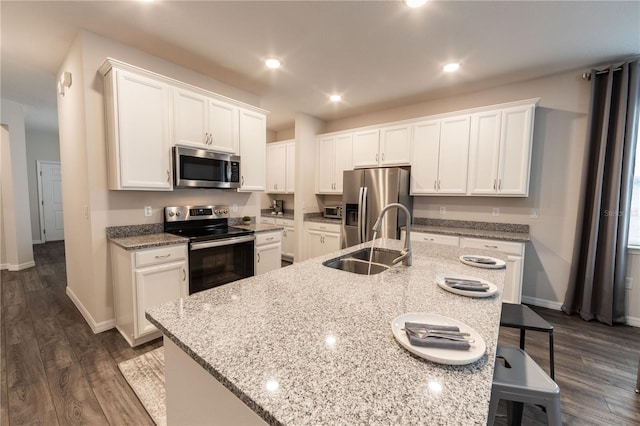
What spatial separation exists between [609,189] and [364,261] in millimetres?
2839

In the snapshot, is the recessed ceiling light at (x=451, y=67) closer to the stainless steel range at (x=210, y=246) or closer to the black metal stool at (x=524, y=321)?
the black metal stool at (x=524, y=321)

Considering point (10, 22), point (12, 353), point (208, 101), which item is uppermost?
point (10, 22)

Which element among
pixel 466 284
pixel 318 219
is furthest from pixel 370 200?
pixel 466 284

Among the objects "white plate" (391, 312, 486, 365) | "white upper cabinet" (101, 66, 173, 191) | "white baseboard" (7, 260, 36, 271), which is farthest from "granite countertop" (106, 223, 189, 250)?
"white baseboard" (7, 260, 36, 271)

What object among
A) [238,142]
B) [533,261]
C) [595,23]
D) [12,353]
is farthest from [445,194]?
[12,353]

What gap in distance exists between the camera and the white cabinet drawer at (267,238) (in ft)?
10.3

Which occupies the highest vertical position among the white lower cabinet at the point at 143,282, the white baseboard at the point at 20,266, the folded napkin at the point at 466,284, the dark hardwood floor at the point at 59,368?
the folded napkin at the point at 466,284

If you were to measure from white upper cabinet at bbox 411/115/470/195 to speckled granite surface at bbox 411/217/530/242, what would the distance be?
1.59ft

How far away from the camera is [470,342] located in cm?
82

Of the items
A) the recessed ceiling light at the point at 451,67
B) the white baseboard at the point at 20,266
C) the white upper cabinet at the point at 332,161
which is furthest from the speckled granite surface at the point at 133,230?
the recessed ceiling light at the point at 451,67

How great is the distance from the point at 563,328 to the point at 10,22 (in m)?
5.77

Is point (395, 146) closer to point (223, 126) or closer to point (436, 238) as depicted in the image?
point (436, 238)

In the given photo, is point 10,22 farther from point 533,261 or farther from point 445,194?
→ point 533,261

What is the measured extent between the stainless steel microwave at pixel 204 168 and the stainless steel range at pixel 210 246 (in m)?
0.37
